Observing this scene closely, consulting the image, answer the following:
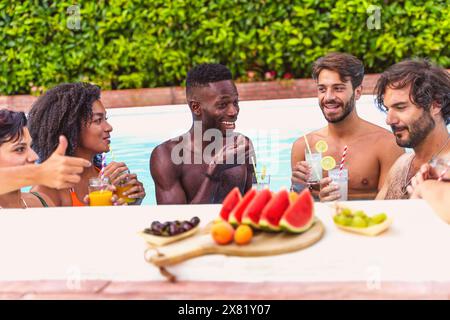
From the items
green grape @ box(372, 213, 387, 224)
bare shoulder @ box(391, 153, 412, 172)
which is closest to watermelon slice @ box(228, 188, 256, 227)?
green grape @ box(372, 213, 387, 224)

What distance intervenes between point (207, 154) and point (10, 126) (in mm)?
1135

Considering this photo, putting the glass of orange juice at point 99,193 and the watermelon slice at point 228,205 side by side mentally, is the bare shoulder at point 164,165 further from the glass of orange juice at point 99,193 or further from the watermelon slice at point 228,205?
the watermelon slice at point 228,205

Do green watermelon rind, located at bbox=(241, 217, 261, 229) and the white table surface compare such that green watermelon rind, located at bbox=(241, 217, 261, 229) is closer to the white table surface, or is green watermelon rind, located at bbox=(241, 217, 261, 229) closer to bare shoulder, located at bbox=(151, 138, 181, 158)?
the white table surface

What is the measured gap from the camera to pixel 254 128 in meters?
4.77

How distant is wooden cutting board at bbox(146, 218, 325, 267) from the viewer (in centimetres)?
219

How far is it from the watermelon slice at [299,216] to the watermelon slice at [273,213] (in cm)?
4

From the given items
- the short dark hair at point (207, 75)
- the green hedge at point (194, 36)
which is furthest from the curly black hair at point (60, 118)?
the green hedge at point (194, 36)

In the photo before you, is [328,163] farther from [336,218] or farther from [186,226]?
[186,226]

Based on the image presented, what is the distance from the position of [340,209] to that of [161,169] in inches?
61.8

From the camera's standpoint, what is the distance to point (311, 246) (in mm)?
2352

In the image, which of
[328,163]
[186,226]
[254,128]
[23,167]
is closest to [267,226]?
[186,226]

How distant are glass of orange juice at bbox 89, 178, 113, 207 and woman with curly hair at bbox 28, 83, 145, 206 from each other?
0.20 m
